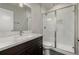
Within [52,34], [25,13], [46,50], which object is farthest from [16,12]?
[52,34]

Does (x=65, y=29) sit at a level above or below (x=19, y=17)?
below

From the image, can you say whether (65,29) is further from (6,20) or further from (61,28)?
(6,20)

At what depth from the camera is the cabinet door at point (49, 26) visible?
3654 mm

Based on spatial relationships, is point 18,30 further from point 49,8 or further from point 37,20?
point 49,8

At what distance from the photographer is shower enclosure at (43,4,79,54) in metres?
3.01

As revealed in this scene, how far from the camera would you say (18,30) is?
2221 millimetres

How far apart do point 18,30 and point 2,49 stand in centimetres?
135

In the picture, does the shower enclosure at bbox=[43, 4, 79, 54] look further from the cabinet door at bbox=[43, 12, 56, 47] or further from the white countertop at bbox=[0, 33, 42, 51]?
the white countertop at bbox=[0, 33, 42, 51]

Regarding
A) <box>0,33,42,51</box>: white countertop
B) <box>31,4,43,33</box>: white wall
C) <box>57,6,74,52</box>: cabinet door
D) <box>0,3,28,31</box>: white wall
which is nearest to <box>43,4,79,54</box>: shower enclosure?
<box>57,6,74,52</box>: cabinet door

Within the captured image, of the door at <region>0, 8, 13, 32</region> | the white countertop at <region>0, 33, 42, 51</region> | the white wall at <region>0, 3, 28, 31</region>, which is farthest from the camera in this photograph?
the white wall at <region>0, 3, 28, 31</region>

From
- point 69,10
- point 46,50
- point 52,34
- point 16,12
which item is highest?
point 69,10

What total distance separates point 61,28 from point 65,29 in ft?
0.60

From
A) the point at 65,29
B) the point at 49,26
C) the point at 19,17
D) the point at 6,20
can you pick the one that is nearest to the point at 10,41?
the point at 6,20

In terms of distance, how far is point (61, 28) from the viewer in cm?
343
